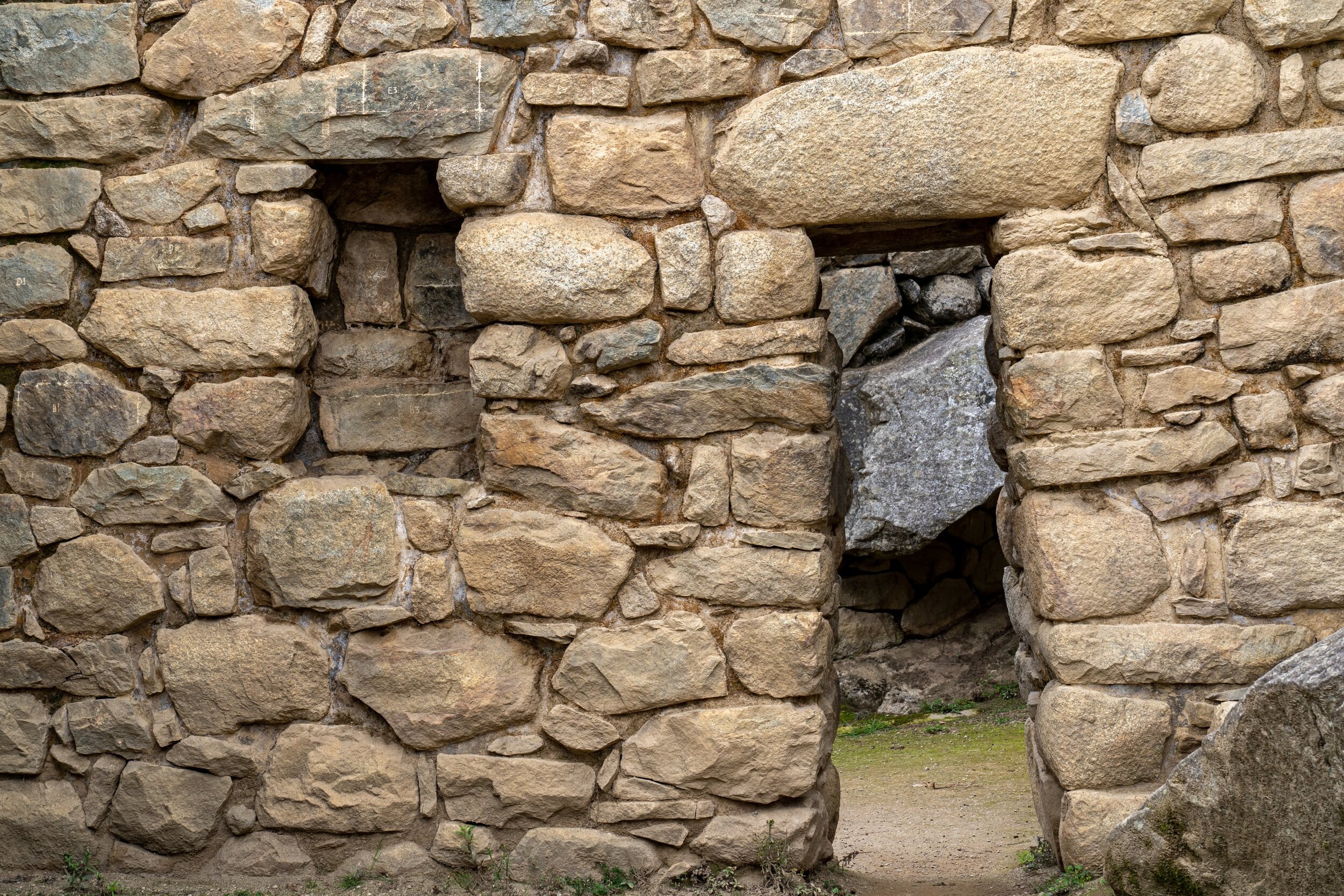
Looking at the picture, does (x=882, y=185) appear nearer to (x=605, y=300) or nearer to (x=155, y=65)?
(x=605, y=300)

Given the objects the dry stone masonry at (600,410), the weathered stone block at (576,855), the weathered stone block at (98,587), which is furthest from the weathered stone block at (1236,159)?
the weathered stone block at (98,587)

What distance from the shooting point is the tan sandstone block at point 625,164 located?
3.34 m

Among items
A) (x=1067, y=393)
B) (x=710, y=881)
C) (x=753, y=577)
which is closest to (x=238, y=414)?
(x=753, y=577)

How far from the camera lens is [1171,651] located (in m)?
3.11

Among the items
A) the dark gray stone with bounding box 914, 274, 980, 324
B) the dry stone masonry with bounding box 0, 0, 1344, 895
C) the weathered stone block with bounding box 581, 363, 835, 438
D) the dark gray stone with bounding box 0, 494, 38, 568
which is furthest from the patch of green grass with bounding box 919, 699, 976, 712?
the dark gray stone with bounding box 0, 494, 38, 568

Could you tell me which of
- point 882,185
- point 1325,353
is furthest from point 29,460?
point 1325,353

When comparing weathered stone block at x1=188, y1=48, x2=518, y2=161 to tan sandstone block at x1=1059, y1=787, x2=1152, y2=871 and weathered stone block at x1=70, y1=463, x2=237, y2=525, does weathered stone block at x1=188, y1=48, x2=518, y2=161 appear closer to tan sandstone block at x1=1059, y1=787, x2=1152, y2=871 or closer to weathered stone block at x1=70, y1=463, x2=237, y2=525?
weathered stone block at x1=70, y1=463, x2=237, y2=525

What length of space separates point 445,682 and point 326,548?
51cm

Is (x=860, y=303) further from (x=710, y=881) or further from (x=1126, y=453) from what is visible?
(x=710, y=881)

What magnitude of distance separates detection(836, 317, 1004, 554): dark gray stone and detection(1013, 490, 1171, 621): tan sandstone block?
3.85 m

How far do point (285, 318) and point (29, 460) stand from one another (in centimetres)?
86

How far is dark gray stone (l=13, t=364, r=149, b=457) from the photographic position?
3.47 m

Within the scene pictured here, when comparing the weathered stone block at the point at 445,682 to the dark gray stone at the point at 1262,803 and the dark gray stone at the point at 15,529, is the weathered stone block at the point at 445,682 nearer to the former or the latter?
the dark gray stone at the point at 15,529

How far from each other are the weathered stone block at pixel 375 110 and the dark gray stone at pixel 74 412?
2.53 feet
